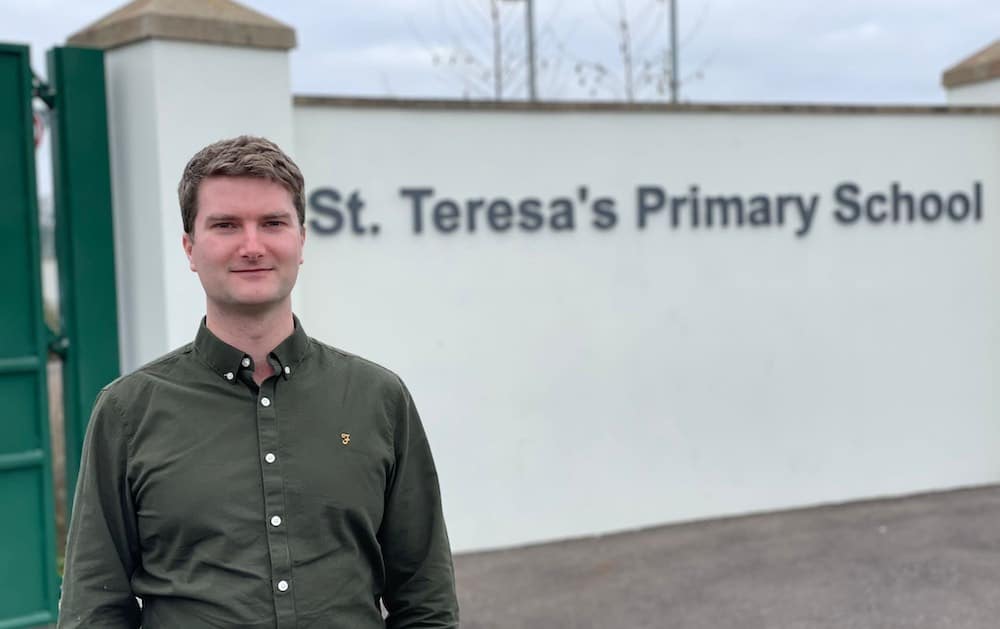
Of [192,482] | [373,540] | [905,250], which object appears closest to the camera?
[192,482]

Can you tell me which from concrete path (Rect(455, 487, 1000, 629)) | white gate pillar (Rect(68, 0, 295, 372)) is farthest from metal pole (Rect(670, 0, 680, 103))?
white gate pillar (Rect(68, 0, 295, 372))

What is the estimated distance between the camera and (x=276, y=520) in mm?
2148

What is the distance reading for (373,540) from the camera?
228 cm

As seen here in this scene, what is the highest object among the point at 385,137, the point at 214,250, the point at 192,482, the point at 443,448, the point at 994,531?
the point at 385,137

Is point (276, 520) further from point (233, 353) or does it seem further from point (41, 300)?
point (41, 300)

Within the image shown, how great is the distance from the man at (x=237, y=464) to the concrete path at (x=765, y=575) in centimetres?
327

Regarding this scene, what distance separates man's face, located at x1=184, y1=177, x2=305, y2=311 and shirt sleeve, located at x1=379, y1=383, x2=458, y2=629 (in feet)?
1.22

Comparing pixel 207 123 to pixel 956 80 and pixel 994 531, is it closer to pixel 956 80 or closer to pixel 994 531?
pixel 994 531

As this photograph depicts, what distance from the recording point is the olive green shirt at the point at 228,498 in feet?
6.98

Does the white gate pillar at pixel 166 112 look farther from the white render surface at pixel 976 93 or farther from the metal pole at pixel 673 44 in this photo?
the metal pole at pixel 673 44

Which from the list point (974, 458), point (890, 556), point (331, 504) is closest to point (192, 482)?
point (331, 504)

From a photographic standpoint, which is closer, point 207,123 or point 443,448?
point 207,123

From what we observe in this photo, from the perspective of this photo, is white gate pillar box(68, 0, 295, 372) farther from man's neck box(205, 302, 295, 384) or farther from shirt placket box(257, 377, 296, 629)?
shirt placket box(257, 377, 296, 629)

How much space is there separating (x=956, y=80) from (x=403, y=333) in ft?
14.9
